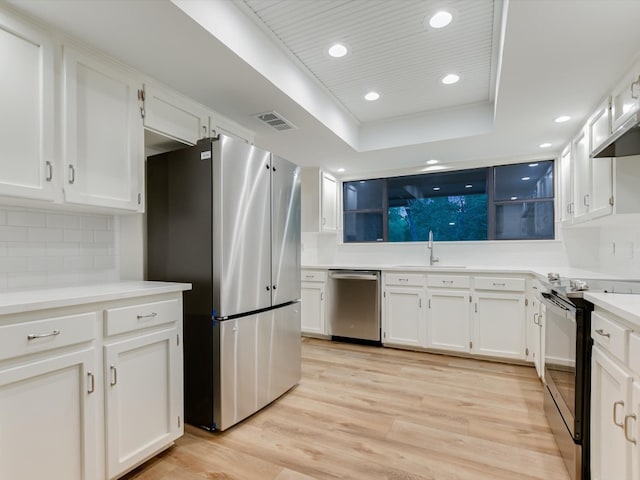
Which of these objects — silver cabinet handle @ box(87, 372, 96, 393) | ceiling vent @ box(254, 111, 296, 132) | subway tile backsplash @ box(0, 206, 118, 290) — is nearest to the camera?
silver cabinet handle @ box(87, 372, 96, 393)

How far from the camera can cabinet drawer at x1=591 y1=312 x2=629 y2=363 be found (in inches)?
49.4

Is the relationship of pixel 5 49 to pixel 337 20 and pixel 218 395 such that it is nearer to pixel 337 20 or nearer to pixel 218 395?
pixel 337 20

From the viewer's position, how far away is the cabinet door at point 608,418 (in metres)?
1.24

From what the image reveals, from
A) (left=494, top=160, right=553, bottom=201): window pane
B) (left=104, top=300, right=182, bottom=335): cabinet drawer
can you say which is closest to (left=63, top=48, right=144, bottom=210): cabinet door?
(left=104, top=300, right=182, bottom=335): cabinet drawer

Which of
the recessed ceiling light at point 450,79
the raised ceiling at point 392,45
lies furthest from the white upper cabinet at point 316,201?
the recessed ceiling light at point 450,79

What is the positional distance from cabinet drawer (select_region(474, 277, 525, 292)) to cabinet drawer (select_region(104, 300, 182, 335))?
9.26 feet

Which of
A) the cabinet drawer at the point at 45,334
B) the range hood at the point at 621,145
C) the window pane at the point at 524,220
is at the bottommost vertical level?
the cabinet drawer at the point at 45,334

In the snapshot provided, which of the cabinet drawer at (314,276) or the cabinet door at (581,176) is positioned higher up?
the cabinet door at (581,176)

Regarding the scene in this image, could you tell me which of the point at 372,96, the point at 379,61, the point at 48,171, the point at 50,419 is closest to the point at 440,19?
the point at 379,61

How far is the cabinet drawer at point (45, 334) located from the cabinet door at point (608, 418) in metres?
2.14

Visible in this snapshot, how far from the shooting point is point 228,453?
6.27 feet

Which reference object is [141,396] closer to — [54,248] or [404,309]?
[54,248]

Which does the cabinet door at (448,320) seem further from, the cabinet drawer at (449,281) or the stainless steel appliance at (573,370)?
the stainless steel appliance at (573,370)

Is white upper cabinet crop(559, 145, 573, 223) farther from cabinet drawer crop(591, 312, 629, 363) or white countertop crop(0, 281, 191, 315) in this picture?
white countertop crop(0, 281, 191, 315)
